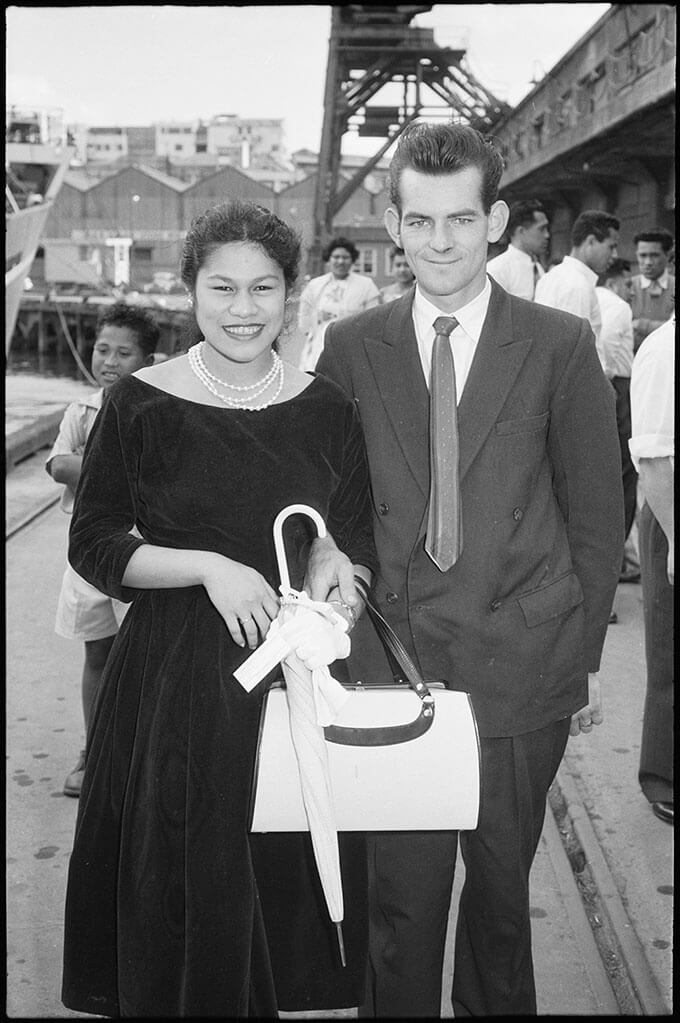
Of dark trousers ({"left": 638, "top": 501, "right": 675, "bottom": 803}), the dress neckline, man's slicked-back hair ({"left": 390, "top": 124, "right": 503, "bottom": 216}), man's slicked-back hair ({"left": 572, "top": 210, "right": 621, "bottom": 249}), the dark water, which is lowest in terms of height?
dark trousers ({"left": 638, "top": 501, "right": 675, "bottom": 803})

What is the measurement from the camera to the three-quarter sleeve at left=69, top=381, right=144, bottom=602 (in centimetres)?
205

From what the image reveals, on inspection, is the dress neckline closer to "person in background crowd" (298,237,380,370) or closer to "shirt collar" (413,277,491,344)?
"shirt collar" (413,277,491,344)

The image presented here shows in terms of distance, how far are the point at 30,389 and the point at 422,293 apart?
89.6 ft

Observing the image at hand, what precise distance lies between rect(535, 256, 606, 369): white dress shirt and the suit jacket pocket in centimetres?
404

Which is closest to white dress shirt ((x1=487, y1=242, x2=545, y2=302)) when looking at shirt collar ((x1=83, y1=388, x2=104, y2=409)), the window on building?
shirt collar ((x1=83, y1=388, x2=104, y2=409))

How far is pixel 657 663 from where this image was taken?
3.67 m

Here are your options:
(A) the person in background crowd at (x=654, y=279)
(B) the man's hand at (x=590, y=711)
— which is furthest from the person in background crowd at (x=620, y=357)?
(B) the man's hand at (x=590, y=711)

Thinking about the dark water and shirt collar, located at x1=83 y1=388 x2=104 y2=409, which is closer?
shirt collar, located at x1=83 y1=388 x2=104 y2=409

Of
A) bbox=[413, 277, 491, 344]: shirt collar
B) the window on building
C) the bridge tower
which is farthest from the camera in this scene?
the window on building

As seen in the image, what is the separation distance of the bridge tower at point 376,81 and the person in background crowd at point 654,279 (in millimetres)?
15176

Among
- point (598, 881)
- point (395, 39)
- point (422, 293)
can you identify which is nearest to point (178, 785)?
point (422, 293)

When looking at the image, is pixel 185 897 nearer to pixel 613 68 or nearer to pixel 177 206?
pixel 613 68

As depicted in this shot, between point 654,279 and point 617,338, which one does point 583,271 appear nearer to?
point 617,338

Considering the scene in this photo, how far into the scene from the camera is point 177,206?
70750 mm
